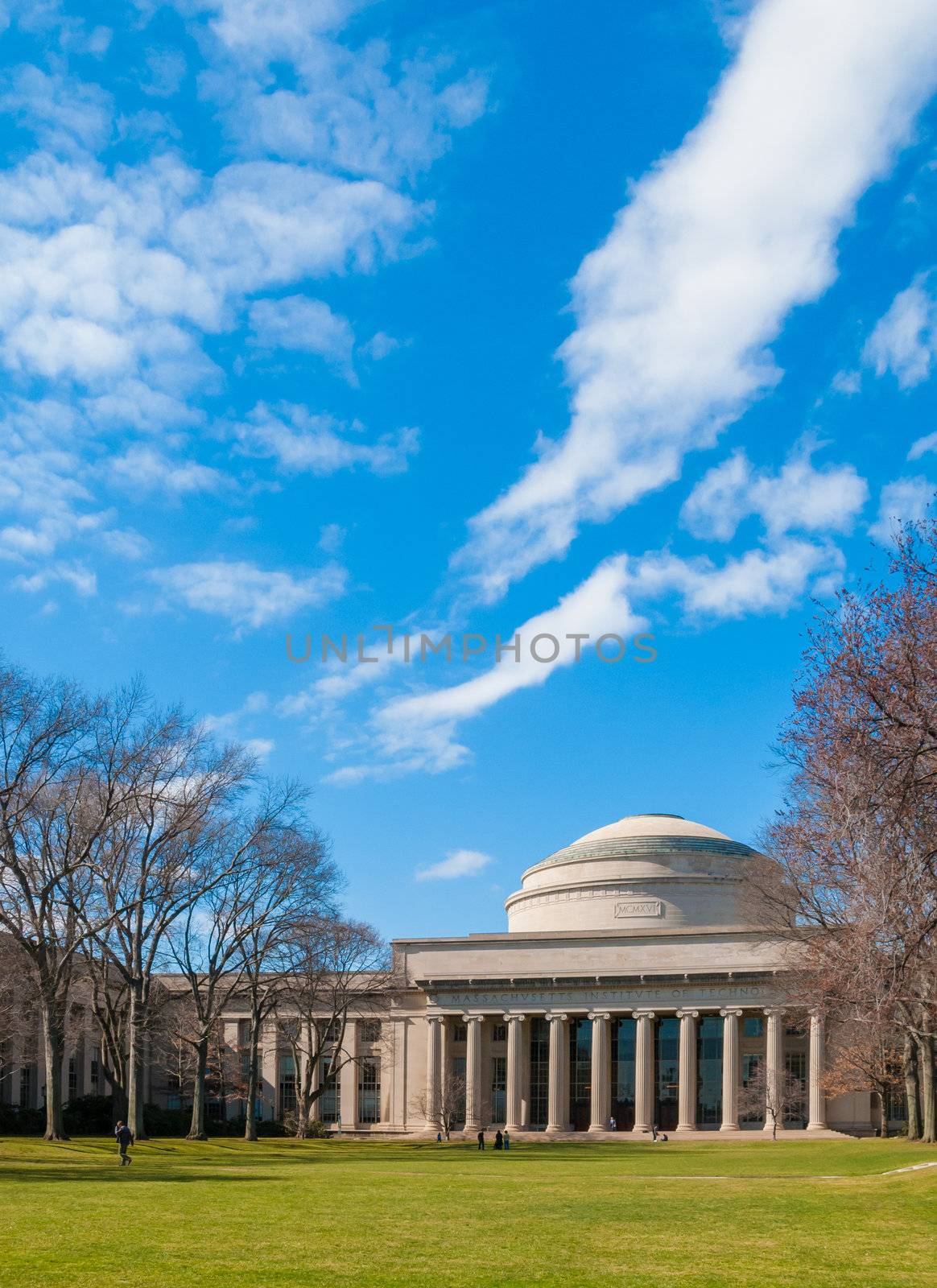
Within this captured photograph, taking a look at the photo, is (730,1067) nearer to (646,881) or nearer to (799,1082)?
(799,1082)

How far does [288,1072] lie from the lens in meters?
97.6

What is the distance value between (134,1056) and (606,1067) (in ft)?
144

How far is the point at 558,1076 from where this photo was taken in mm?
90000

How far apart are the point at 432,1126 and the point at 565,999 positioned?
Answer: 12363 mm

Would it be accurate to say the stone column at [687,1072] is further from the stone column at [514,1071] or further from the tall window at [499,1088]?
the tall window at [499,1088]

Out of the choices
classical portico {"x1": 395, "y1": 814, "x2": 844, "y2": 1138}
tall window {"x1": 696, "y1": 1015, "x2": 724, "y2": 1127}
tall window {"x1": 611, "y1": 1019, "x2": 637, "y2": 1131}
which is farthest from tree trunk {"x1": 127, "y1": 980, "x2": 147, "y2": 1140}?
tall window {"x1": 696, "y1": 1015, "x2": 724, "y2": 1127}

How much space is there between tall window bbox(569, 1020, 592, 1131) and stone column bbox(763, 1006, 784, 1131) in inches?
487

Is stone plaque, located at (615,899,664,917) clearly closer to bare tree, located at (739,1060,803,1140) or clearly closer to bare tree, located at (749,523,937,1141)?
bare tree, located at (739,1060,803,1140)

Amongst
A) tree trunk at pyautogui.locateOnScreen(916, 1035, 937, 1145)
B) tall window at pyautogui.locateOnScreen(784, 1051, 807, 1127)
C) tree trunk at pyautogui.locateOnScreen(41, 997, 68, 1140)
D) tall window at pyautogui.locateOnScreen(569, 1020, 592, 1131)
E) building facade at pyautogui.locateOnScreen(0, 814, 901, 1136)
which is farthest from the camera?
tall window at pyautogui.locateOnScreen(569, 1020, 592, 1131)

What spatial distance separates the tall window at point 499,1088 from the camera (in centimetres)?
9256

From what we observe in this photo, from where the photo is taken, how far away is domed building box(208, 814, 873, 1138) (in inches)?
3410

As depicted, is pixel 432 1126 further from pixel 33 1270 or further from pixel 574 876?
pixel 33 1270

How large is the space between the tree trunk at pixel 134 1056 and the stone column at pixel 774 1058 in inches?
1535

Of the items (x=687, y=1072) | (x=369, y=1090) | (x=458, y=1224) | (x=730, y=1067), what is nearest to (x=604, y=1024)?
(x=687, y=1072)
